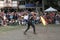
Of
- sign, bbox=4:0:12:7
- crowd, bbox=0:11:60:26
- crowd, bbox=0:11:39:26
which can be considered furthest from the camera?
sign, bbox=4:0:12:7

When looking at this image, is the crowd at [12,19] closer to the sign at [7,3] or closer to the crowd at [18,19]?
the crowd at [18,19]

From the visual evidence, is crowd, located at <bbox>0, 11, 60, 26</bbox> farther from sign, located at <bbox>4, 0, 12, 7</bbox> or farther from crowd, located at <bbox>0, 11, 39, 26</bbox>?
sign, located at <bbox>4, 0, 12, 7</bbox>

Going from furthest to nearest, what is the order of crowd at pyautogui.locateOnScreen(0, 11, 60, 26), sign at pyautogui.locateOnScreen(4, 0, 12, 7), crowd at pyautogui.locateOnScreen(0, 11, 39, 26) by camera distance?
sign at pyautogui.locateOnScreen(4, 0, 12, 7), crowd at pyautogui.locateOnScreen(0, 11, 60, 26), crowd at pyautogui.locateOnScreen(0, 11, 39, 26)

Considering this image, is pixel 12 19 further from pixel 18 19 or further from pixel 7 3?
pixel 7 3

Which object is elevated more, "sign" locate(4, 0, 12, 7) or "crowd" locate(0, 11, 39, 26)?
"crowd" locate(0, 11, 39, 26)

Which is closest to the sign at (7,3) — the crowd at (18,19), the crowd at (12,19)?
the crowd at (18,19)

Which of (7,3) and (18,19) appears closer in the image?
(18,19)

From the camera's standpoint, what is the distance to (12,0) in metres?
69.8

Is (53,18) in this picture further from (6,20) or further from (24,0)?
(24,0)

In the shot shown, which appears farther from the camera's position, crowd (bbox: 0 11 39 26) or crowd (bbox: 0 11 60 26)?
crowd (bbox: 0 11 60 26)

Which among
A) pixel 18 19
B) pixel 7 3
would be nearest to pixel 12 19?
pixel 18 19

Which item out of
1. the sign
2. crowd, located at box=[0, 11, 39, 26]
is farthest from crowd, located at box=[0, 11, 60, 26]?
the sign

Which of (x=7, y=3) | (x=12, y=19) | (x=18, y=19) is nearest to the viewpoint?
(x=12, y=19)

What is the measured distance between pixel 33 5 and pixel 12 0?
707 cm
